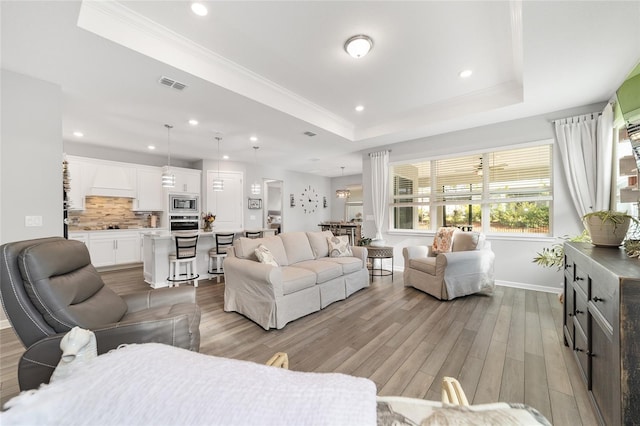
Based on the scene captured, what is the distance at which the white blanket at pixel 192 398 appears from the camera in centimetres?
42

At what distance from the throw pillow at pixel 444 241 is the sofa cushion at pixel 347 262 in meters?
1.30

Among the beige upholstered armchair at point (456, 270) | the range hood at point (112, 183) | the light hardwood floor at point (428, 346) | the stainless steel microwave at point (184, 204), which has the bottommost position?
the light hardwood floor at point (428, 346)

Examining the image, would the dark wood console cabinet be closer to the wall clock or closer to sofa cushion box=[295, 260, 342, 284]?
sofa cushion box=[295, 260, 342, 284]

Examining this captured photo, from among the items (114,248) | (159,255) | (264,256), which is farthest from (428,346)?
(114,248)

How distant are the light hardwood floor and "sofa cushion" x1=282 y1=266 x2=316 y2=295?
1.25 feet

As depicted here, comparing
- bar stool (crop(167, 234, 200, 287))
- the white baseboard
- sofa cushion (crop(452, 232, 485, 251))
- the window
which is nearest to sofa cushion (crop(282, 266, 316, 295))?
bar stool (crop(167, 234, 200, 287))

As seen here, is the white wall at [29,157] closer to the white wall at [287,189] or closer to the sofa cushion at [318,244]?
the sofa cushion at [318,244]

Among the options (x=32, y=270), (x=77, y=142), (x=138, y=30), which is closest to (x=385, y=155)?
(x=138, y=30)

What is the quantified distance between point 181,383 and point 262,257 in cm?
260

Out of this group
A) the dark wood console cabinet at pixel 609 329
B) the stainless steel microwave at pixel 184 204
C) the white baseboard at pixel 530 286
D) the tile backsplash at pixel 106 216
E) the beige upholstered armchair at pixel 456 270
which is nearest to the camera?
the dark wood console cabinet at pixel 609 329

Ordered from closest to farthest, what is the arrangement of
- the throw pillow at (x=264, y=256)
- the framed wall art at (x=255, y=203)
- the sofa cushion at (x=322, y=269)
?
the throw pillow at (x=264, y=256), the sofa cushion at (x=322, y=269), the framed wall art at (x=255, y=203)

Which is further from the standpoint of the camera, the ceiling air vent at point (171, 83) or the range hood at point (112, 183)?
the range hood at point (112, 183)

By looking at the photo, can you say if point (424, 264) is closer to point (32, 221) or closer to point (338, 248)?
point (338, 248)

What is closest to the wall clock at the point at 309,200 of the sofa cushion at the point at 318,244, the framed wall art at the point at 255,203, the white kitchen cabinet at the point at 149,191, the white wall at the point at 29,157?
the framed wall art at the point at 255,203
